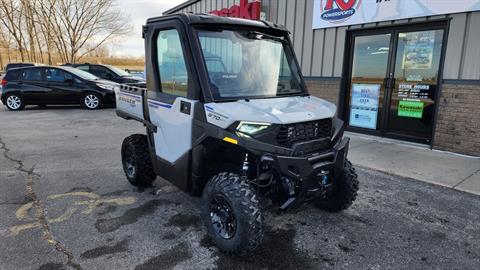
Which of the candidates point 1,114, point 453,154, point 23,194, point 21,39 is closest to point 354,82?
point 453,154

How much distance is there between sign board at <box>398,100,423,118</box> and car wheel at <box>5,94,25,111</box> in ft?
41.5

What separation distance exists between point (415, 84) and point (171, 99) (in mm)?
5736

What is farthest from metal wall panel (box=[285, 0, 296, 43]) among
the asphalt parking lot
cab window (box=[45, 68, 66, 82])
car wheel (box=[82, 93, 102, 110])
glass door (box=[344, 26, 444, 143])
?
cab window (box=[45, 68, 66, 82])

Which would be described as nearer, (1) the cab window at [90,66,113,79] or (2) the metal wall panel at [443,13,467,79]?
(2) the metal wall panel at [443,13,467,79]

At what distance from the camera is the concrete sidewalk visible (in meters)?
5.01

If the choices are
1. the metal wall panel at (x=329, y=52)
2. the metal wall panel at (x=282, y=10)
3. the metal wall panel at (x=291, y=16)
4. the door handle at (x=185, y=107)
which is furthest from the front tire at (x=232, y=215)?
the metal wall panel at (x=282, y=10)

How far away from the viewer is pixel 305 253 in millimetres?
3018

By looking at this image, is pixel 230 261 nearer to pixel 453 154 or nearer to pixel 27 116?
pixel 453 154

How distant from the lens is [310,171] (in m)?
2.82

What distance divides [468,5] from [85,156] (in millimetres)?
7365

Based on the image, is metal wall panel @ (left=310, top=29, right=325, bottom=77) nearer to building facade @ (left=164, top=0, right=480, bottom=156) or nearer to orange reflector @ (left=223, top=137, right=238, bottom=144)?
building facade @ (left=164, top=0, right=480, bottom=156)

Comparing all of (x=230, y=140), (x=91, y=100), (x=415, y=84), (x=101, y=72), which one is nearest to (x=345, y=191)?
(x=230, y=140)

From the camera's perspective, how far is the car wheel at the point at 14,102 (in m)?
12.4

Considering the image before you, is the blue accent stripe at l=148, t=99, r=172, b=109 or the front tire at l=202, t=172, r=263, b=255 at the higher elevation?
the blue accent stripe at l=148, t=99, r=172, b=109
